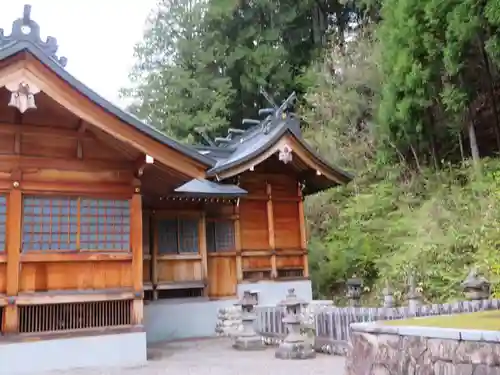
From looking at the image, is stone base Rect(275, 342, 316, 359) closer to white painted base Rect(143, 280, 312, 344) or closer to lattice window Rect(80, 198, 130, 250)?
lattice window Rect(80, 198, 130, 250)

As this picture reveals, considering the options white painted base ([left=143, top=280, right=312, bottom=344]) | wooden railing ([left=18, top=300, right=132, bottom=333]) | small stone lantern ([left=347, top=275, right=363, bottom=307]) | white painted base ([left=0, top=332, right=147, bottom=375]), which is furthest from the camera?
white painted base ([left=143, top=280, right=312, bottom=344])

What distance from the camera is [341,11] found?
2745 cm

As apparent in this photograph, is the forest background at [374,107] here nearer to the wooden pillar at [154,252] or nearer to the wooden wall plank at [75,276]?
the wooden pillar at [154,252]

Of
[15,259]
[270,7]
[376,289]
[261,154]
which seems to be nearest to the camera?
[15,259]

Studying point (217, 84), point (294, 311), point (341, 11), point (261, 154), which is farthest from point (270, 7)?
point (294, 311)

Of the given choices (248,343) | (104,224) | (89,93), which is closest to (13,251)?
(104,224)

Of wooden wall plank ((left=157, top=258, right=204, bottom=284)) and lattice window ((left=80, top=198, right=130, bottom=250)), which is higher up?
lattice window ((left=80, top=198, right=130, bottom=250))

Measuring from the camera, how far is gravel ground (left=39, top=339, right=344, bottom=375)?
707cm

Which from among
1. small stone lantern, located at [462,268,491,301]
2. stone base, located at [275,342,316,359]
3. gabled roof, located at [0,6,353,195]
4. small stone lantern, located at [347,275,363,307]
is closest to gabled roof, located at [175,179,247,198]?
gabled roof, located at [0,6,353,195]

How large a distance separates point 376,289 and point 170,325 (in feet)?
18.5

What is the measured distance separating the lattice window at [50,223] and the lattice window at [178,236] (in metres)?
3.69

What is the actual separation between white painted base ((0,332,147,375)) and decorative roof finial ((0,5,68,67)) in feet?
14.6

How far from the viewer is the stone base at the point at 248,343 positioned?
930 centimetres

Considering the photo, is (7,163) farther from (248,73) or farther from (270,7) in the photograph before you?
(270,7)
